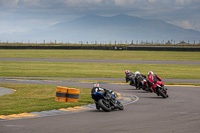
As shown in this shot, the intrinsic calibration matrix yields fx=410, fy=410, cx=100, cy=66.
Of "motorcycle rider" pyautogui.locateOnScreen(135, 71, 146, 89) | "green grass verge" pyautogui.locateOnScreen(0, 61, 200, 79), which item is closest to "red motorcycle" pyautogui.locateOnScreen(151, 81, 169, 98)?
"motorcycle rider" pyautogui.locateOnScreen(135, 71, 146, 89)

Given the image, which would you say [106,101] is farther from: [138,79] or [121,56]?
[121,56]

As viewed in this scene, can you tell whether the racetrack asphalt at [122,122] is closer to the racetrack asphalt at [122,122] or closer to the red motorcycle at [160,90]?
the racetrack asphalt at [122,122]

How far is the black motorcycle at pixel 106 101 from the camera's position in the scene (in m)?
17.3

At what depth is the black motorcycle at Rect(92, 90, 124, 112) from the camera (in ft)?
56.7

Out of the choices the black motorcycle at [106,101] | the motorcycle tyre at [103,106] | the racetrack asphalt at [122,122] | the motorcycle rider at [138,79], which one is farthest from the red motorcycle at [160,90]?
the motorcycle tyre at [103,106]

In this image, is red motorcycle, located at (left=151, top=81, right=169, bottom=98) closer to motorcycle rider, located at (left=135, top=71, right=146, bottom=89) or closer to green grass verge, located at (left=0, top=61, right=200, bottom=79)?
motorcycle rider, located at (left=135, top=71, right=146, bottom=89)

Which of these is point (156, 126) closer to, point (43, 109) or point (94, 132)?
point (94, 132)

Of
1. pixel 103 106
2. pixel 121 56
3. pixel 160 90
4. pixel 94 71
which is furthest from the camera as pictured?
pixel 121 56

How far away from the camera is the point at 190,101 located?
69.6 ft

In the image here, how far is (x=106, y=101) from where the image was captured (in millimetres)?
17578

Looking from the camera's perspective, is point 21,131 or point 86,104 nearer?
point 21,131

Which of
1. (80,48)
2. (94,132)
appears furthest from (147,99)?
(80,48)

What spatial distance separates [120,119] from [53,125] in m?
2.71

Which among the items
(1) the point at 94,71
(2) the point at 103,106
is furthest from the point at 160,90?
(1) the point at 94,71
